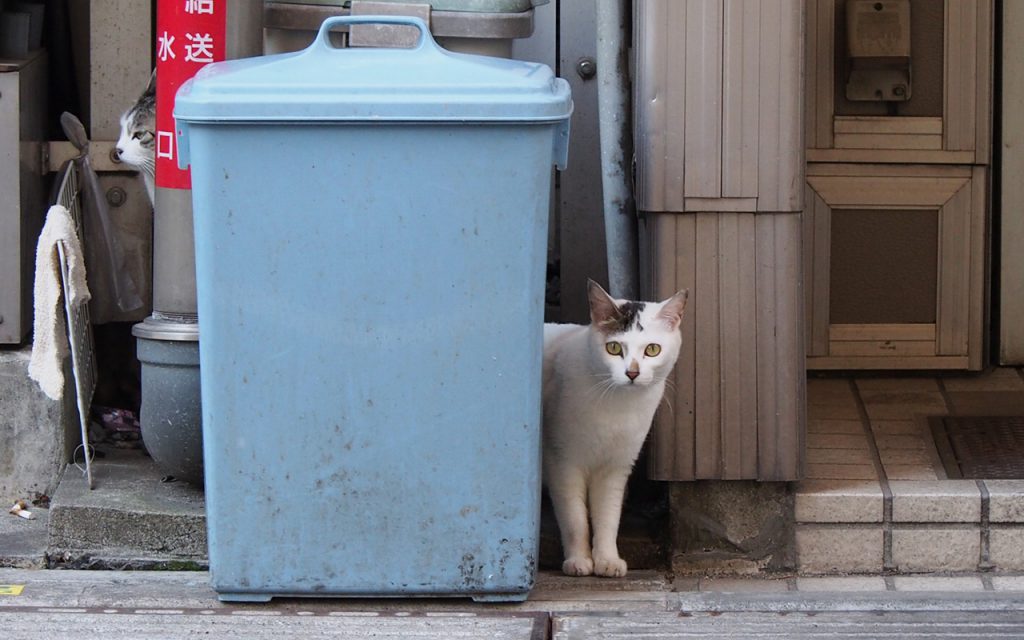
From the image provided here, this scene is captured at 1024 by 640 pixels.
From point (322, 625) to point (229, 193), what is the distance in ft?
3.40

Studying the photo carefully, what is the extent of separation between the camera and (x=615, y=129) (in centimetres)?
400

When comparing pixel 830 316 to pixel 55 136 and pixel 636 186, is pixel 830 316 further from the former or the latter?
pixel 55 136

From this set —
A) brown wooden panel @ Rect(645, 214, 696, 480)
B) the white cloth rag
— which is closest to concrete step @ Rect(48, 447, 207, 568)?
the white cloth rag

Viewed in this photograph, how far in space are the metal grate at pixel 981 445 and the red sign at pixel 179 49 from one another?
2351 mm

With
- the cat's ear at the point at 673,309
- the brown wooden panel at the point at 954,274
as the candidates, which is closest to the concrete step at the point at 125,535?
the cat's ear at the point at 673,309

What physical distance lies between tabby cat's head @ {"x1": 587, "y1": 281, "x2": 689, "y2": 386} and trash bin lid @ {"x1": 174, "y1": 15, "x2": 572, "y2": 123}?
0.58m

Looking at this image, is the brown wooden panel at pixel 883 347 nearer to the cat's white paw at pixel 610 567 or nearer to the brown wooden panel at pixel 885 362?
the brown wooden panel at pixel 885 362

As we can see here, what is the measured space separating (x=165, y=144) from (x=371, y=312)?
3.15 ft

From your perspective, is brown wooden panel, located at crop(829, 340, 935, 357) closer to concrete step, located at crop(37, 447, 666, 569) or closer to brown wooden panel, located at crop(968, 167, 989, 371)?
brown wooden panel, located at crop(968, 167, 989, 371)

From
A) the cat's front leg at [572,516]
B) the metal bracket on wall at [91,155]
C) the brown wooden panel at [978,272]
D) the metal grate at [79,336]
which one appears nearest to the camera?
the cat's front leg at [572,516]

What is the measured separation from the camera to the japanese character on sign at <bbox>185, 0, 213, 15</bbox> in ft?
12.4

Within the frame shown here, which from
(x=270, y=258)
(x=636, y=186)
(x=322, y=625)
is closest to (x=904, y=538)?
(x=636, y=186)

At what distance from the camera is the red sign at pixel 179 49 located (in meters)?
3.79

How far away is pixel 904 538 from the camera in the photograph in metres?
3.87
